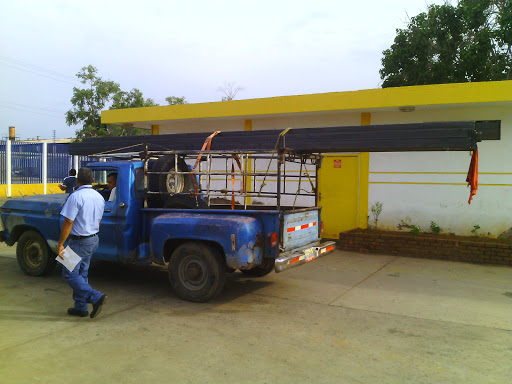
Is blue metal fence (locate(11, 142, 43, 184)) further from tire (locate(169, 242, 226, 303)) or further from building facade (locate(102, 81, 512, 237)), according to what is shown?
tire (locate(169, 242, 226, 303))

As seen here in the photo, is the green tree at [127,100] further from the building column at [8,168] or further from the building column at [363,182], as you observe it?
the building column at [363,182]

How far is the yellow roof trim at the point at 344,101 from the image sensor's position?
8992 millimetres

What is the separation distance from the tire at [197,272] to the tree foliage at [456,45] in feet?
52.2

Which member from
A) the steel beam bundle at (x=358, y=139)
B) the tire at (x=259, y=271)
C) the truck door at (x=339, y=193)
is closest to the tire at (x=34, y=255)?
the steel beam bundle at (x=358, y=139)

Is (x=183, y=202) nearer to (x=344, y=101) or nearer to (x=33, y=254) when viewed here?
(x=33, y=254)

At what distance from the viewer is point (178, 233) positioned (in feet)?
19.1

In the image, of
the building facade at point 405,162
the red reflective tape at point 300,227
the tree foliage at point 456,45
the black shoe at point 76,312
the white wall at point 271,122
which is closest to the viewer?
the black shoe at point 76,312

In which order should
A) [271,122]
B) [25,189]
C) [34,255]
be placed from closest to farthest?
[34,255], [271,122], [25,189]

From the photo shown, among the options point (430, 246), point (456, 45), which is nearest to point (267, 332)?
point (430, 246)

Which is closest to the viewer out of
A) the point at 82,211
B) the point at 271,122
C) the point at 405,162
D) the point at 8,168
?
the point at 82,211

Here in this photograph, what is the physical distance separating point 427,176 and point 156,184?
656 centimetres

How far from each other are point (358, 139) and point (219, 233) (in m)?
2.44

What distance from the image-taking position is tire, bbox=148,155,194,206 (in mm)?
6426

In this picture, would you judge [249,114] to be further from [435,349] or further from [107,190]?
[435,349]
